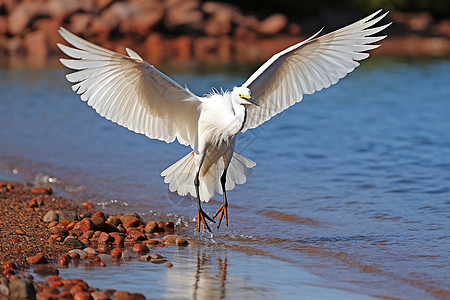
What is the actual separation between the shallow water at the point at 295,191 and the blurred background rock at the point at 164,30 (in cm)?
1148

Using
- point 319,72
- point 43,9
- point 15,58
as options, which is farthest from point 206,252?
point 43,9

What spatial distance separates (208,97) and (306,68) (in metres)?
1.05

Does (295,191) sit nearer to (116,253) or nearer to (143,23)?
(116,253)

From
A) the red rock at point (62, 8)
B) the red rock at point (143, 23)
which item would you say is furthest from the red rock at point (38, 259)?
the red rock at point (62, 8)

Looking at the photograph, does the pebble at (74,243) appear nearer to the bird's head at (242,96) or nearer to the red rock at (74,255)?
the red rock at (74,255)

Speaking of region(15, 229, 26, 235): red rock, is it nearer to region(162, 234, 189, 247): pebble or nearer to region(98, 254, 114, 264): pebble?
region(98, 254, 114, 264): pebble

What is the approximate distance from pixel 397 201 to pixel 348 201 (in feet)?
1.86

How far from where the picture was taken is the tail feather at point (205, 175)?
687 centimetres

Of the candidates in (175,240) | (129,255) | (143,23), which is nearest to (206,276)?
(129,255)

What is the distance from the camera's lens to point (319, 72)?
6.81m

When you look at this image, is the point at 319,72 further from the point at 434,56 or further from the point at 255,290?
the point at 434,56

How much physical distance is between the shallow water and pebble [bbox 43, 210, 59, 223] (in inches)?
44.3

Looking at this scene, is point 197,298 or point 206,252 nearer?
Result: point 197,298

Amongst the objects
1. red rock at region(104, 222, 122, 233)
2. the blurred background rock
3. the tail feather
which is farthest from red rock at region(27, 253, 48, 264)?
the blurred background rock
